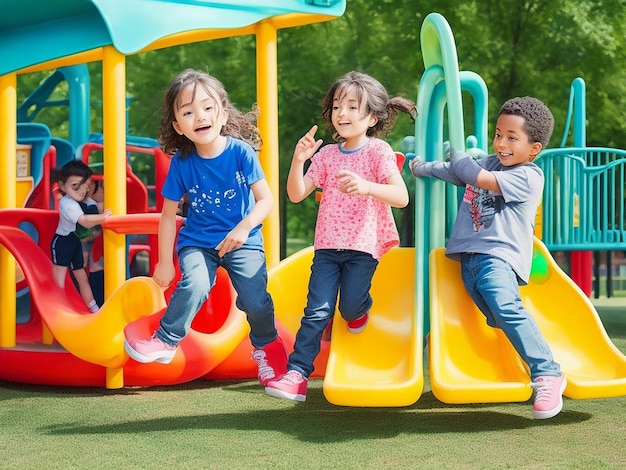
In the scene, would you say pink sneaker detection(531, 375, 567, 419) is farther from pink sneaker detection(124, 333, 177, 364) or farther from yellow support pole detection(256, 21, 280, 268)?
yellow support pole detection(256, 21, 280, 268)

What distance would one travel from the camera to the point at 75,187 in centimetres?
671

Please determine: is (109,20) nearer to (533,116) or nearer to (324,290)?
(324,290)

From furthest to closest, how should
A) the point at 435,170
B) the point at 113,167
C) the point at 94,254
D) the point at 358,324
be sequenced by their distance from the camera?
the point at 94,254 → the point at 113,167 → the point at 358,324 → the point at 435,170

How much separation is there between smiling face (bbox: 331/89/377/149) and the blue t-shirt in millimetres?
438

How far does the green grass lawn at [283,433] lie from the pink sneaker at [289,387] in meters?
0.18

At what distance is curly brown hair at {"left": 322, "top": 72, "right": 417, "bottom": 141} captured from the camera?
447cm

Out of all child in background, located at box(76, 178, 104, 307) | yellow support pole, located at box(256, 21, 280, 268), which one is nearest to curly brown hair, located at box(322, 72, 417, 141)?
yellow support pole, located at box(256, 21, 280, 268)

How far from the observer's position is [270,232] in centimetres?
A: 609

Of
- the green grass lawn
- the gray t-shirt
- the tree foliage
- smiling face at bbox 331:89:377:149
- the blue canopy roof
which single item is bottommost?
the green grass lawn

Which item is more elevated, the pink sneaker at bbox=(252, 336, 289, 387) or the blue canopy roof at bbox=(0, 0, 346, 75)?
the blue canopy roof at bbox=(0, 0, 346, 75)

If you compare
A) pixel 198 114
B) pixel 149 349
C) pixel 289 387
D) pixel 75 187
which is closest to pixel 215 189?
pixel 198 114

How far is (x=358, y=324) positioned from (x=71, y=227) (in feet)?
8.29

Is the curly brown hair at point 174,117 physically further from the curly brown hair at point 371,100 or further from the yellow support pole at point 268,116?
the yellow support pole at point 268,116

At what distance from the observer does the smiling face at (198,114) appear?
4242 mm
